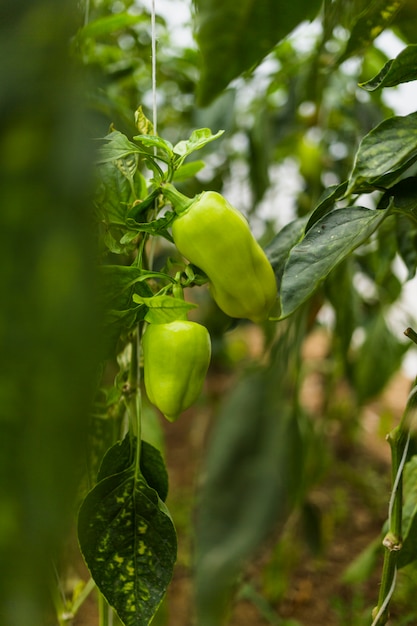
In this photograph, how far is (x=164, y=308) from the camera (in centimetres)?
38

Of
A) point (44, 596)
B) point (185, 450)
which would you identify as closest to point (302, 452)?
point (44, 596)

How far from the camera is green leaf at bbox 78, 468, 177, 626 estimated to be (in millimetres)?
377

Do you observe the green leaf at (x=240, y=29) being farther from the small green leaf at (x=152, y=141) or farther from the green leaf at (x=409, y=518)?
the green leaf at (x=409, y=518)

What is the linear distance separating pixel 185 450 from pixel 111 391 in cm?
166

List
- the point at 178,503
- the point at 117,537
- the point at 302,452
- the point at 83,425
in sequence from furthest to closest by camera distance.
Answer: the point at 178,503, the point at 302,452, the point at 117,537, the point at 83,425

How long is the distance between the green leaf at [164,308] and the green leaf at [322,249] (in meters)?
0.05

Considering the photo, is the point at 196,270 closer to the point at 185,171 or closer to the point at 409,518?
the point at 185,171

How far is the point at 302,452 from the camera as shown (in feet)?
2.42

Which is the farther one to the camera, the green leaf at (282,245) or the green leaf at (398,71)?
the green leaf at (282,245)

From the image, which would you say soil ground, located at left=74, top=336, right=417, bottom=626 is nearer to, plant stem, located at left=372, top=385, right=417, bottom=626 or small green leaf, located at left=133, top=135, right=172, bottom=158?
plant stem, located at left=372, top=385, right=417, bottom=626

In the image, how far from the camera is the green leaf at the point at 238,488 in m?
0.43

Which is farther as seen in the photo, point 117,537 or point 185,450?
point 185,450

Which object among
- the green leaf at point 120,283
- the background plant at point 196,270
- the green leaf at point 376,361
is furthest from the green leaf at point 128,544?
the green leaf at point 376,361

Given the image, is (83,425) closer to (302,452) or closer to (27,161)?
(27,161)
